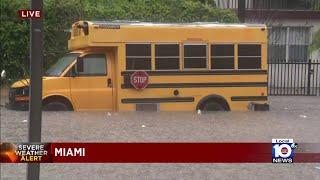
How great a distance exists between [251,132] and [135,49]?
4681mm

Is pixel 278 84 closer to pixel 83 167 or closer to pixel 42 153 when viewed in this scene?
pixel 83 167

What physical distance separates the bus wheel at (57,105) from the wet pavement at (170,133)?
0.48 meters

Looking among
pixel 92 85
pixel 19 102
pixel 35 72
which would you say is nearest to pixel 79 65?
pixel 92 85

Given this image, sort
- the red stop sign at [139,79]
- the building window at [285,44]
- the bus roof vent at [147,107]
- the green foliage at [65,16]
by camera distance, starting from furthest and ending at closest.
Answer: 1. the building window at [285,44]
2. the green foliage at [65,16]
3. the bus roof vent at [147,107]
4. the red stop sign at [139,79]

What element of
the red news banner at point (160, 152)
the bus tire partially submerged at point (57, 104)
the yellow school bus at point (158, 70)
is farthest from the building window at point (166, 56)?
the red news banner at point (160, 152)

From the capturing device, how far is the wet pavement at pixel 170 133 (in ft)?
24.9

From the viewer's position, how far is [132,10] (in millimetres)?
21297

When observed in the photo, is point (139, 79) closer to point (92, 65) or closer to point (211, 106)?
point (92, 65)

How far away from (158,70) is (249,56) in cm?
242

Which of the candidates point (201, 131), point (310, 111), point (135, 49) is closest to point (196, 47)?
point (135, 49)

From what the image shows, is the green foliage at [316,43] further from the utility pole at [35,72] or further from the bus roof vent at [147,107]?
the bus roof vent at [147,107]

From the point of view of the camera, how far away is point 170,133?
11.0m
